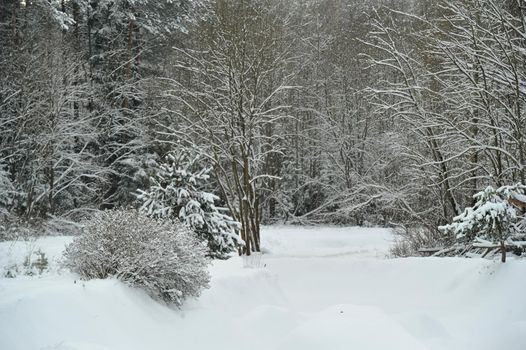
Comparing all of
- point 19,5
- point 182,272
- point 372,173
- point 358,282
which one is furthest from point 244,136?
point 372,173

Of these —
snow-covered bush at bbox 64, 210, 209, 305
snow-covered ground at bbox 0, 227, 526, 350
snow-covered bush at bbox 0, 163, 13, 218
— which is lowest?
snow-covered ground at bbox 0, 227, 526, 350

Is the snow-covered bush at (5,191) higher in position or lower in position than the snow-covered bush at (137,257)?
higher

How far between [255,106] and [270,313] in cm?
983

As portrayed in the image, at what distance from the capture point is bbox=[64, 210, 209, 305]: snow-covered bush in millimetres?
5676

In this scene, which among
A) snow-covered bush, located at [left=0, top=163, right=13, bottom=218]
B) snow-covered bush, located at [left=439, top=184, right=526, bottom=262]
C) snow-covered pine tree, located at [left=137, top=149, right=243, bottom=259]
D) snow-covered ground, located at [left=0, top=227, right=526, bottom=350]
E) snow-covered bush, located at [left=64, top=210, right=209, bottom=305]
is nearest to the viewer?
snow-covered ground, located at [left=0, top=227, right=526, bottom=350]

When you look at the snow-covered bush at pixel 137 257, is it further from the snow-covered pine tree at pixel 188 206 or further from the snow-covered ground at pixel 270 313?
the snow-covered pine tree at pixel 188 206

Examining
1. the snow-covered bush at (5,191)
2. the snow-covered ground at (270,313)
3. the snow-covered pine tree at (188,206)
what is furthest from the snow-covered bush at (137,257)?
the snow-covered bush at (5,191)

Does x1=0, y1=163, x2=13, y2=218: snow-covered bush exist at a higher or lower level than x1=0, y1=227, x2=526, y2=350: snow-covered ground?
higher

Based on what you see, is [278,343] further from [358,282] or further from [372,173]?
[372,173]

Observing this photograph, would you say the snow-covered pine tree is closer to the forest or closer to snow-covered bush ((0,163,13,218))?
the forest

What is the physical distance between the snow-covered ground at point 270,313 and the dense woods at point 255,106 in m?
2.66

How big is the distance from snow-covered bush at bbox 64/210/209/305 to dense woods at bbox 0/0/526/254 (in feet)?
16.1

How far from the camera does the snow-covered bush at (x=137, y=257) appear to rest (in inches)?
223

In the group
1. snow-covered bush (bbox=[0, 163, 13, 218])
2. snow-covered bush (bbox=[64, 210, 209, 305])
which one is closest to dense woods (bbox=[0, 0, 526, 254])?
snow-covered bush (bbox=[0, 163, 13, 218])
